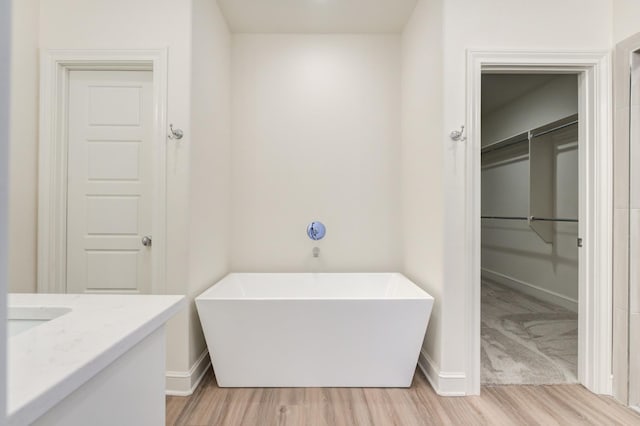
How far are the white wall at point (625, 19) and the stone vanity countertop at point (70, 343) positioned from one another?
2.78 metres

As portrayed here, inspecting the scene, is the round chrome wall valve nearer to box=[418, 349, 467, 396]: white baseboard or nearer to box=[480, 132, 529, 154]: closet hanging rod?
box=[418, 349, 467, 396]: white baseboard

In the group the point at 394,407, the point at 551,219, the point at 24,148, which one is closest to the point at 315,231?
the point at 394,407

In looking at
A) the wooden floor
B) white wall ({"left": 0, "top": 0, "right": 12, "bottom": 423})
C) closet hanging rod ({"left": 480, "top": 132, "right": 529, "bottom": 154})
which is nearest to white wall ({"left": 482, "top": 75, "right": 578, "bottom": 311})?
closet hanging rod ({"left": 480, "top": 132, "right": 529, "bottom": 154})

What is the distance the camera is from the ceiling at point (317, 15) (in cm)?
246

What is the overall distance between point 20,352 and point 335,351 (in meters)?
1.65

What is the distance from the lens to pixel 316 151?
2885 mm

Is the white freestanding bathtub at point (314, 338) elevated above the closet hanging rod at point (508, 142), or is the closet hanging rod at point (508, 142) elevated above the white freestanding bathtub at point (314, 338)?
the closet hanging rod at point (508, 142)

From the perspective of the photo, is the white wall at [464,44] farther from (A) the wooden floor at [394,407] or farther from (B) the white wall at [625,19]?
(A) the wooden floor at [394,407]

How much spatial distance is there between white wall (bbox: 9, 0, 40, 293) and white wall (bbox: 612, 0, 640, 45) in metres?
3.62

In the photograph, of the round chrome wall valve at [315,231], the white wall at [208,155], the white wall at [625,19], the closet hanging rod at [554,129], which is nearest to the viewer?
the white wall at [625,19]

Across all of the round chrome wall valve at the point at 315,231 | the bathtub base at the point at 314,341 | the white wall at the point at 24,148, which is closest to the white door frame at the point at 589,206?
the bathtub base at the point at 314,341

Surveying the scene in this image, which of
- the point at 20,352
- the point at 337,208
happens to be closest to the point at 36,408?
the point at 20,352

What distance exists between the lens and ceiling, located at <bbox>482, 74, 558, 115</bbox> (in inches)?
144

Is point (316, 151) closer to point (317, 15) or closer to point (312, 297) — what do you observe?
point (317, 15)
